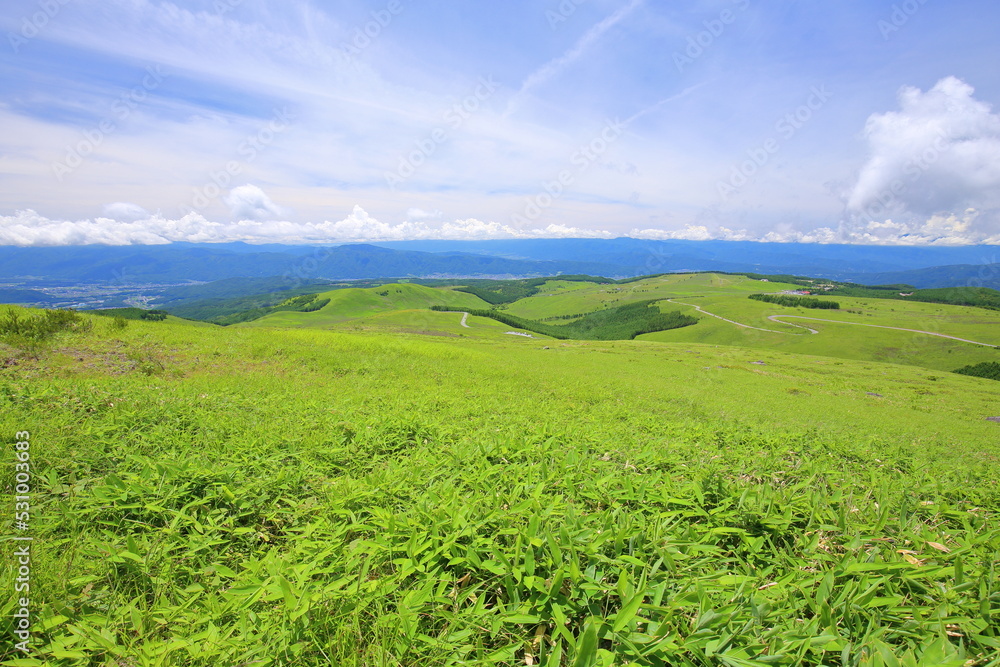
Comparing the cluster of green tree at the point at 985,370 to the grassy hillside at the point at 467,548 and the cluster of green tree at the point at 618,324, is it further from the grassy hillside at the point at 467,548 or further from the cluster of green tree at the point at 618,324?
the grassy hillside at the point at 467,548

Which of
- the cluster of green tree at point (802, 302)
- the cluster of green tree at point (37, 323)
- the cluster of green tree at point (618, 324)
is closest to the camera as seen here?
the cluster of green tree at point (37, 323)

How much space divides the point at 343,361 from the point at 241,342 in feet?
19.1

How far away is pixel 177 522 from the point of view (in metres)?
3.85

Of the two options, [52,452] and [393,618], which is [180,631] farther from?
[52,452]

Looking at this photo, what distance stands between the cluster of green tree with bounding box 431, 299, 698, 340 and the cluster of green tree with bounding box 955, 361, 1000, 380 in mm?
70400

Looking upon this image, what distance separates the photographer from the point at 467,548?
313cm

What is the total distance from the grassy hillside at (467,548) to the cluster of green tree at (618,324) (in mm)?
132320

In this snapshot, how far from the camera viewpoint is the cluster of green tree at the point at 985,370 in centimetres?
8475

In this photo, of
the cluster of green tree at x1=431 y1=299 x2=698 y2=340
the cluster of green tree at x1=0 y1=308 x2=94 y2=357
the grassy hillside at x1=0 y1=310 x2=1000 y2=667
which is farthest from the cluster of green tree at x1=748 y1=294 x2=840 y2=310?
the cluster of green tree at x1=0 y1=308 x2=94 y2=357

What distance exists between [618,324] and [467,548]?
18404 centimetres

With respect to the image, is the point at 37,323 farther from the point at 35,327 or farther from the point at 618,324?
the point at 618,324

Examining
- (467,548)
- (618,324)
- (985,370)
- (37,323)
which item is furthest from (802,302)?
(37,323)

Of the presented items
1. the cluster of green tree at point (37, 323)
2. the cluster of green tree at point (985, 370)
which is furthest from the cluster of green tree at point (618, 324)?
the cluster of green tree at point (37, 323)

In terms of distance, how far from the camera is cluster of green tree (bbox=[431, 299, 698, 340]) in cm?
15438
